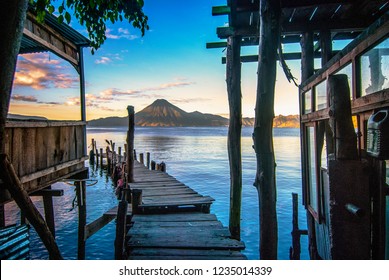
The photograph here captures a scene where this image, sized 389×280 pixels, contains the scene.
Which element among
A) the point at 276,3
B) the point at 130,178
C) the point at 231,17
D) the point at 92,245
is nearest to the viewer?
the point at 276,3

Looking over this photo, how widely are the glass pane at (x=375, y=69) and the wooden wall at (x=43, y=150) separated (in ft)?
17.1

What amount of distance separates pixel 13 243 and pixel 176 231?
2.92 meters

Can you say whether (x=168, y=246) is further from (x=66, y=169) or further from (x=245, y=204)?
(x=245, y=204)

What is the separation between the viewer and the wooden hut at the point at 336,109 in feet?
6.42

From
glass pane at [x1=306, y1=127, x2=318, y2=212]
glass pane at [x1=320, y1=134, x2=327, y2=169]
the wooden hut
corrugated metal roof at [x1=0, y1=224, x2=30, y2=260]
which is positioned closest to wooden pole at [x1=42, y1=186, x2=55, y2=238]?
corrugated metal roof at [x1=0, y1=224, x2=30, y2=260]

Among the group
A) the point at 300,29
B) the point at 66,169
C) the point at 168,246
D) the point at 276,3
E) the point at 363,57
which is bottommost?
the point at 168,246

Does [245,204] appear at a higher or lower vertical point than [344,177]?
lower

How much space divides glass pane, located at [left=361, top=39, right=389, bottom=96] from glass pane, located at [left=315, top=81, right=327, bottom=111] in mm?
1412

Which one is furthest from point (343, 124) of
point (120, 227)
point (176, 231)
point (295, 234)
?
point (295, 234)

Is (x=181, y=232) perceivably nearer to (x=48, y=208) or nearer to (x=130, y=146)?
(x=48, y=208)

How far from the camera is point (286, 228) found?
11891mm

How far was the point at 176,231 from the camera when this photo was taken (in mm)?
5727
